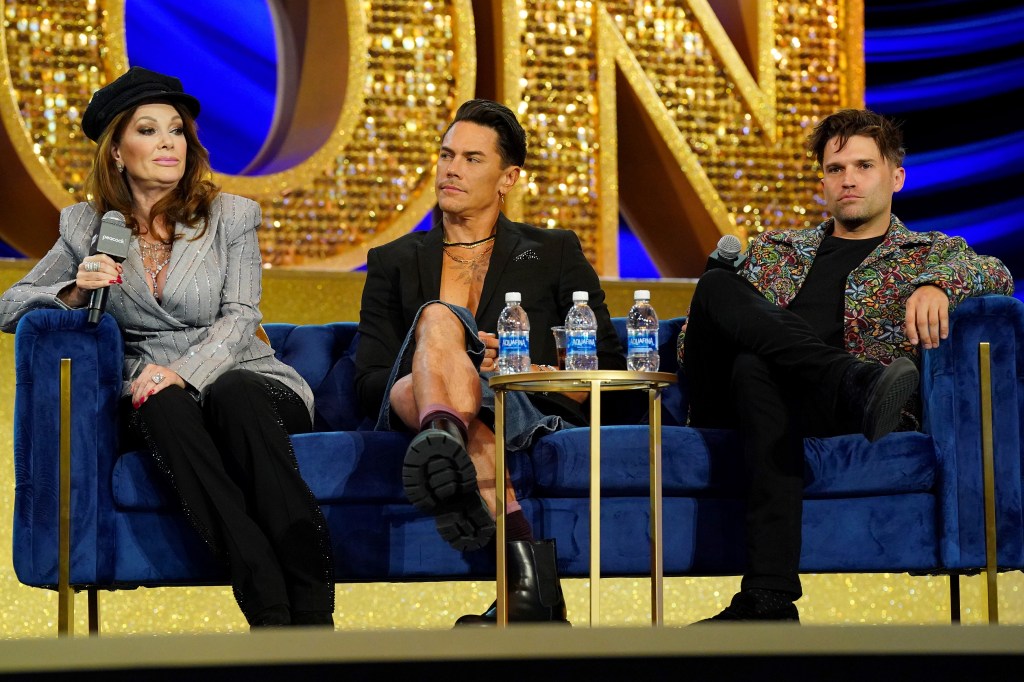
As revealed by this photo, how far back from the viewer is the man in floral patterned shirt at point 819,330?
2471 mm

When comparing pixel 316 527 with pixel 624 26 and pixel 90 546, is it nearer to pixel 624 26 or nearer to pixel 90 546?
pixel 90 546

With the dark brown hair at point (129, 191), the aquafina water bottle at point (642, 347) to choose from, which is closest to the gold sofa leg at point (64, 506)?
the dark brown hair at point (129, 191)

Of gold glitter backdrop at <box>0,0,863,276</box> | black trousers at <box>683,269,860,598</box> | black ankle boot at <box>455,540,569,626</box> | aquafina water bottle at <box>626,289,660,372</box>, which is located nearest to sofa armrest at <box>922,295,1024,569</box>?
black trousers at <box>683,269,860,598</box>

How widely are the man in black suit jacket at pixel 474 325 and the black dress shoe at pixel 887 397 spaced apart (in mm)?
633

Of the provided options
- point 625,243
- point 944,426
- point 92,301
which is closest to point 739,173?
point 625,243

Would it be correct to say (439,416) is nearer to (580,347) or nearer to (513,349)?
(513,349)

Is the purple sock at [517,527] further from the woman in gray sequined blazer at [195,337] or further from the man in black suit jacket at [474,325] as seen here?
the woman in gray sequined blazer at [195,337]

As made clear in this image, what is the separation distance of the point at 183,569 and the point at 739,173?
8.11 feet

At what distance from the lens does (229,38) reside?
175 inches

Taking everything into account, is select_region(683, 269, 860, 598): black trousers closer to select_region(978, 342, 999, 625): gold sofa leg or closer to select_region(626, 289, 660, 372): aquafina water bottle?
select_region(626, 289, 660, 372): aquafina water bottle

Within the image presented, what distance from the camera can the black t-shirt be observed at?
298 centimetres

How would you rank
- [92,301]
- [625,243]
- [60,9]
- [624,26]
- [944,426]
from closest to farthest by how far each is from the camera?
[92,301]
[944,426]
[60,9]
[624,26]
[625,243]

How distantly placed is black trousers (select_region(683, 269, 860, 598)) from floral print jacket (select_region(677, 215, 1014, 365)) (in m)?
0.30

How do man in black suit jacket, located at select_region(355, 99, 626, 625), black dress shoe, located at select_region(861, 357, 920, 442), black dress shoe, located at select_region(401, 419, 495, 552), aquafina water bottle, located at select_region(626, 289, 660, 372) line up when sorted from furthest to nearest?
aquafina water bottle, located at select_region(626, 289, 660, 372)
man in black suit jacket, located at select_region(355, 99, 626, 625)
black dress shoe, located at select_region(861, 357, 920, 442)
black dress shoe, located at select_region(401, 419, 495, 552)
